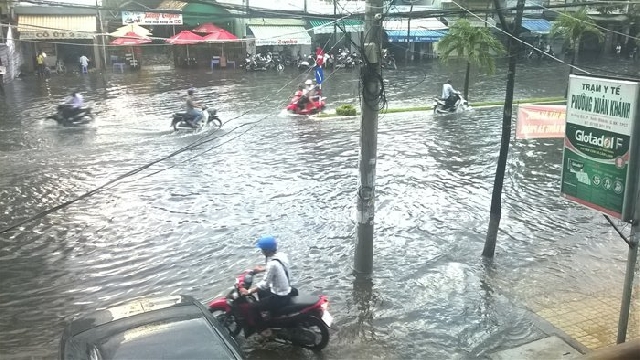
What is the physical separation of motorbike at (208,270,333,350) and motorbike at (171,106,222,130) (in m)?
12.4

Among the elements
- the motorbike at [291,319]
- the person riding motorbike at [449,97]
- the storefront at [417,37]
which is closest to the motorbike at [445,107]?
the person riding motorbike at [449,97]

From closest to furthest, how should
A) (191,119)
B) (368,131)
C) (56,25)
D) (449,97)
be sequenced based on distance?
(368,131) → (191,119) → (449,97) → (56,25)

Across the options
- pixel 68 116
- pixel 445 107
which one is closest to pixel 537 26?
pixel 445 107

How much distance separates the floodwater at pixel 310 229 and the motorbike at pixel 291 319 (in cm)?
23

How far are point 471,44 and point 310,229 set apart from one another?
9518 millimetres

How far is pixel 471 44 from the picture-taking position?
1702 centimetres

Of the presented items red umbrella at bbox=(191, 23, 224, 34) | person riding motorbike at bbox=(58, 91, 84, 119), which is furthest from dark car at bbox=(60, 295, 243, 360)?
red umbrella at bbox=(191, 23, 224, 34)

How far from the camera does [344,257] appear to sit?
9414mm

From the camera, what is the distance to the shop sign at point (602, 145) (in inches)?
226

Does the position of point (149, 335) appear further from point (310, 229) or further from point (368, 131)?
point (310, 229)

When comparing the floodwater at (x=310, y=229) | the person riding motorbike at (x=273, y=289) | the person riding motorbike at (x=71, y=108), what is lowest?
the floodwater at (x=310, y=229)

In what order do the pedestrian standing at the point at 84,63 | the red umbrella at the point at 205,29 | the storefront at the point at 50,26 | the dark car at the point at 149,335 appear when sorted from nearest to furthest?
the dark car at the point at 149,335, the storefront at the point at 50,26, the pedestrian standing at the point at 84,63, the red umbrella at the point at 205,29

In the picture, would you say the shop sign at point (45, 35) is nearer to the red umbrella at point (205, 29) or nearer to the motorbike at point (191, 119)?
the red umbrella at point (205, 29)

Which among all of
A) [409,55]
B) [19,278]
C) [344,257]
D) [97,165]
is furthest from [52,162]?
[409,55]
